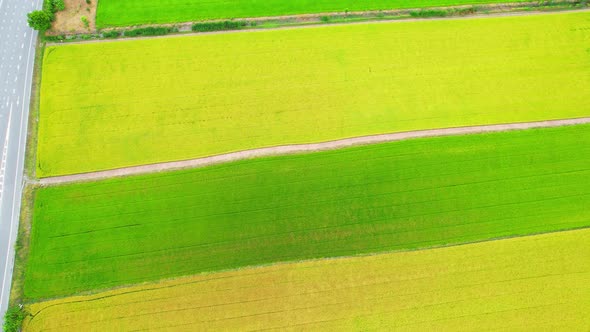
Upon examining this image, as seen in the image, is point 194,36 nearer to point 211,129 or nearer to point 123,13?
point 123,13

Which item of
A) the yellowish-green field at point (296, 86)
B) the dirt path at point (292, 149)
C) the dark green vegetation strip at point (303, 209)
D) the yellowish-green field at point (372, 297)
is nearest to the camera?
the yellowish-green field at point (372, 297)

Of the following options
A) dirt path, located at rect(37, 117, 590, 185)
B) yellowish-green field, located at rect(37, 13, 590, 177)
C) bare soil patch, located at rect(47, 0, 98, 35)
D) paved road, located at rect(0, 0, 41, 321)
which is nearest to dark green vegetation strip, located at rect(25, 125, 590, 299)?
dirt path, located at rect(37, 117, 590, 185)

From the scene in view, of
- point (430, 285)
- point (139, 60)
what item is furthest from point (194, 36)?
point (430, 285)

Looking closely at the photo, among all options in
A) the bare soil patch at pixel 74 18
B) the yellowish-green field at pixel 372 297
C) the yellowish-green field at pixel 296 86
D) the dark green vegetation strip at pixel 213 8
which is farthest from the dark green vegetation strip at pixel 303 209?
the bare soil patch at pixel 74 18

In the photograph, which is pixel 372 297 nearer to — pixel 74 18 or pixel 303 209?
pixel 303 209

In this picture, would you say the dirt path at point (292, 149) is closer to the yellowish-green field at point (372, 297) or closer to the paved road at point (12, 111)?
the paved road at point (12, 111)

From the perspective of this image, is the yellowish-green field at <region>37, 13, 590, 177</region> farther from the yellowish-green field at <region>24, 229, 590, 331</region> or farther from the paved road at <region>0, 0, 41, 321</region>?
the yellowish-green field at <region>24, 229, 590, 331</region>
